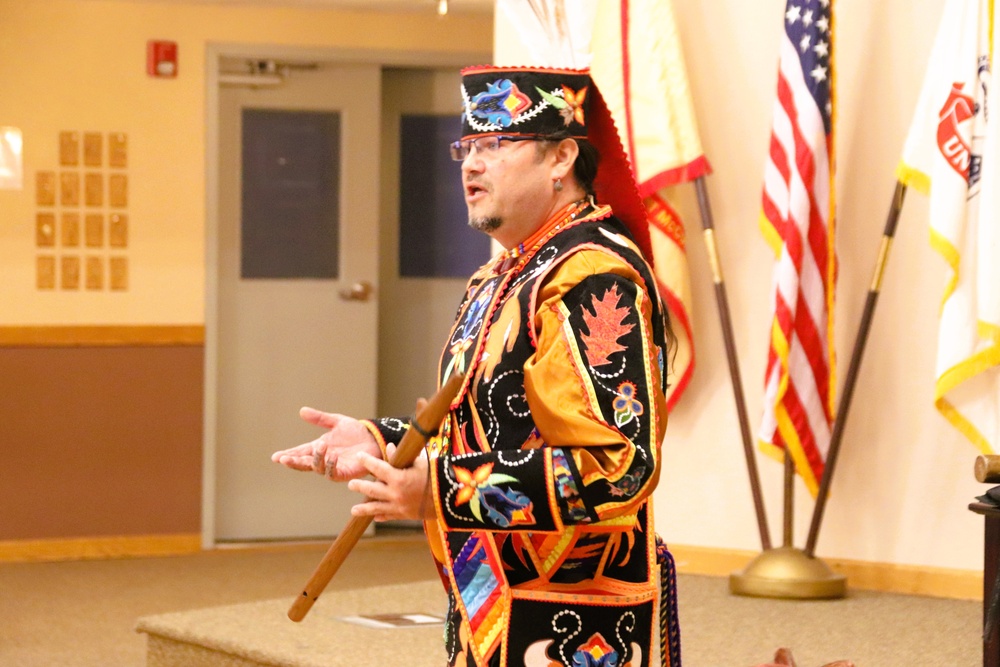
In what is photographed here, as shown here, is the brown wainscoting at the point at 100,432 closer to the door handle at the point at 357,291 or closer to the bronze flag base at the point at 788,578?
the door handle at the point at 357,291

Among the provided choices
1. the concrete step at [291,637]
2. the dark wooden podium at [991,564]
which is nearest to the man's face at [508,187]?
the dark wooden podium at [991,564]

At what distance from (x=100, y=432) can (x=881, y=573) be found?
319cm

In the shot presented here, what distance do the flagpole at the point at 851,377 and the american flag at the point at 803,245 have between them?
0.12 ft

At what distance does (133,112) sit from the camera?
5559mm

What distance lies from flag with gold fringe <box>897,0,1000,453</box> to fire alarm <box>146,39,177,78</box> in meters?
3.21

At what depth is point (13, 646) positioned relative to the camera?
412 centimetres

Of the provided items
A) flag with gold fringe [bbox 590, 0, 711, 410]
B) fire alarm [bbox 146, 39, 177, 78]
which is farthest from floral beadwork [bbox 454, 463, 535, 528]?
fire alarm [bbox 146, 39, 177, 78]

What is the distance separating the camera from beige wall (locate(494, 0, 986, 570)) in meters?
3.84

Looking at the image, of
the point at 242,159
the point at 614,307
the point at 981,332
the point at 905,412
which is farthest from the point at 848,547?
the point at 242,159

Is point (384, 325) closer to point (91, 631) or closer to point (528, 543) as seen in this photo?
point (91, 631)

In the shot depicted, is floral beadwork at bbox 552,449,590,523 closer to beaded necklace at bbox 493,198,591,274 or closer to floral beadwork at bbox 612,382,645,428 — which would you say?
floral beadwork at bbox 612,382,645,428

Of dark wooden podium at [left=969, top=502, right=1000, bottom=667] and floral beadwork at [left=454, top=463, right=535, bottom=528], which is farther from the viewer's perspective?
dark wooden podium at [left=969, top=502, right=1000, bottom=667]

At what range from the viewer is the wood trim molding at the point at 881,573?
148 inches

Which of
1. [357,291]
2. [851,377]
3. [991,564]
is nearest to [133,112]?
[357,291]
